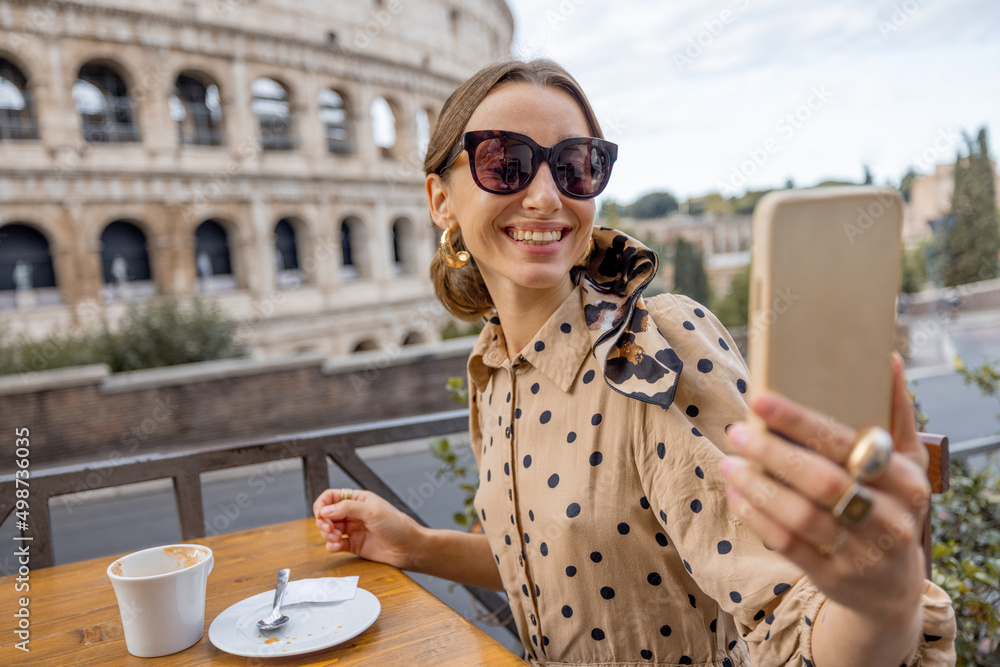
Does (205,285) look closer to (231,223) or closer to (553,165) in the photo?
(231,223)

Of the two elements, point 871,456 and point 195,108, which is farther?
point 195,108

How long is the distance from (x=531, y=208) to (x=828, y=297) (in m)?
0.87

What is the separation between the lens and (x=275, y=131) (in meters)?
19.4

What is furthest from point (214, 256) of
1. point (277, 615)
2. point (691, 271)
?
point (277, 615)

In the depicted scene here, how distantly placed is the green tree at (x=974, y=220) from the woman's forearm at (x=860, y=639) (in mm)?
3492

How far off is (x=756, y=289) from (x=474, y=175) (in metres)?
0.95

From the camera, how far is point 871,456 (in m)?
0.55

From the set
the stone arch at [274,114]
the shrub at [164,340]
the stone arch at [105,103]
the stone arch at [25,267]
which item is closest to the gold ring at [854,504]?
the shrub at [164,340]

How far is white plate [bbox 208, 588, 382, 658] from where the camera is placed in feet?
4.01

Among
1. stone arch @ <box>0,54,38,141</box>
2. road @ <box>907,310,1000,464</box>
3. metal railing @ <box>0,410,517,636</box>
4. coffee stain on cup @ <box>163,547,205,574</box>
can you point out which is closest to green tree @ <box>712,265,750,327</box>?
road @ <box>907,310,1000,464</box>

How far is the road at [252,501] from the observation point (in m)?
6.99

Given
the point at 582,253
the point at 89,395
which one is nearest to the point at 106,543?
the point at 89,395

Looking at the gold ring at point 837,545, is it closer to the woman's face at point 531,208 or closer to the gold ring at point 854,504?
the gold ring at point 854,504

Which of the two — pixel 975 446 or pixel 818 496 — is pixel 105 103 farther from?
pixel 818 496
